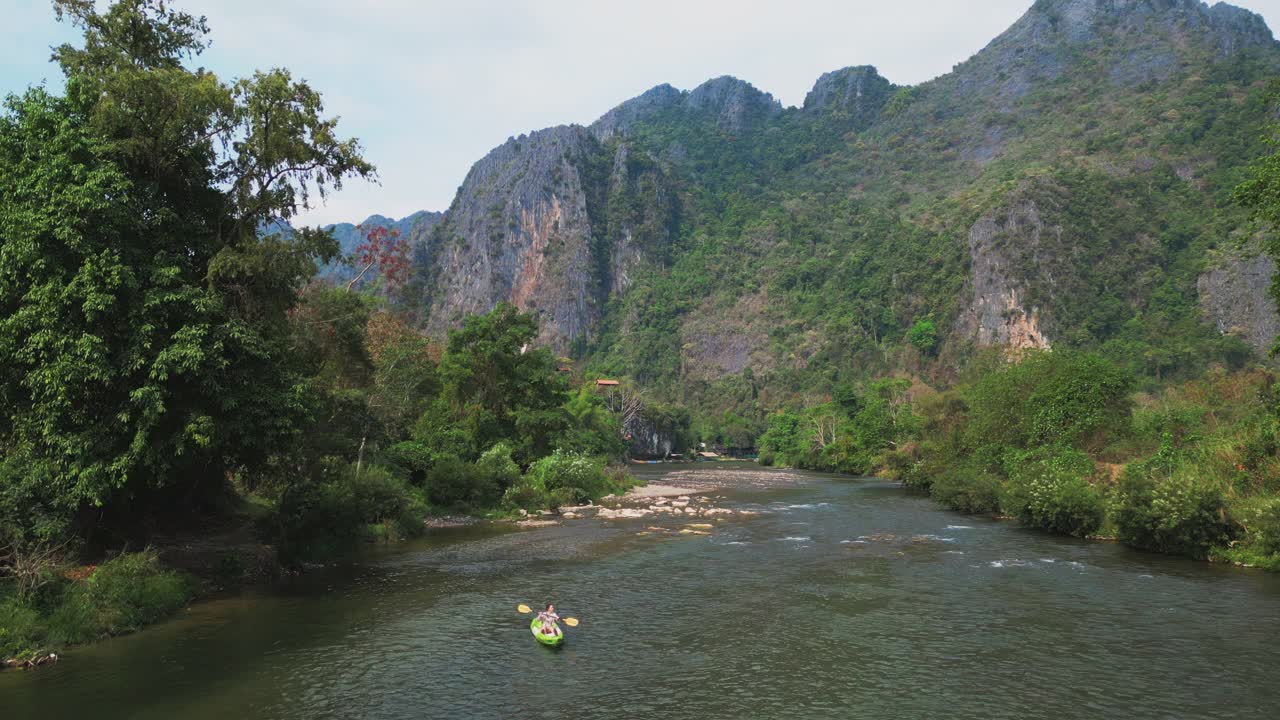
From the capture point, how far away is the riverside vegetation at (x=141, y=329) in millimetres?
18797

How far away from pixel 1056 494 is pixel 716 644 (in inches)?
956

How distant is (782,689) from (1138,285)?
155 metres

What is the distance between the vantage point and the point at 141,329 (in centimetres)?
1950

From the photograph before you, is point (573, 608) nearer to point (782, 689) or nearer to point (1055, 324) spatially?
point (782, 689)

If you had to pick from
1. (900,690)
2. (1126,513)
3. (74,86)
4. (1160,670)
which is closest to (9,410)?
(74,86)

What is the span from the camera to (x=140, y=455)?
1992 cm

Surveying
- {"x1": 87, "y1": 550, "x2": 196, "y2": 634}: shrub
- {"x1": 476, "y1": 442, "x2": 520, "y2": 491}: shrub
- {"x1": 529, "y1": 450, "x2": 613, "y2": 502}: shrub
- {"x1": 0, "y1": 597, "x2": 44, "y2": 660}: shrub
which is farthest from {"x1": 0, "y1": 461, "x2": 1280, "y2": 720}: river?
{"x1": 529, "y1": 450, "x2": 613, "y2": 502}: shrub

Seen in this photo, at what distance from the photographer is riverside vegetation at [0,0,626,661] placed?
18797mm

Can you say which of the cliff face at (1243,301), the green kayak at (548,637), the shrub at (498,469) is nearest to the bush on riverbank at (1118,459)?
the green kayak at (548,637)

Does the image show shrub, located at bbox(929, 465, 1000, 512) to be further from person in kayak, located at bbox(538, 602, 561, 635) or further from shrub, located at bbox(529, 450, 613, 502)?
person in kayak, located at bbox(538, 602, 561, 635)

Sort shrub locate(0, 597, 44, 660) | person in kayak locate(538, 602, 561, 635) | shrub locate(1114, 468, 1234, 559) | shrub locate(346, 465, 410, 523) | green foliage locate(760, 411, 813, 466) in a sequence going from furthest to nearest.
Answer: green foliage locate(760, 411, 813, 466) < shrub locate(346, 465, 410, 523) < shrub locate(1114, 468, 1234, 559) < person in kayak locate(538, 602, 561, 635) < shrub locate(0, 597, 44, 660)

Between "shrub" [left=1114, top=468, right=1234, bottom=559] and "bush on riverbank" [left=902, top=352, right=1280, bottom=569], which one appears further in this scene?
"shrub" [left=1114, top=468, right=1234, bottom=559]

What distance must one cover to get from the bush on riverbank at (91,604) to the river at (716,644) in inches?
29.8

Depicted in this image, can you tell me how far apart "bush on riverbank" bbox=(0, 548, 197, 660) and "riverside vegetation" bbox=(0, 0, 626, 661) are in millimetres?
50
